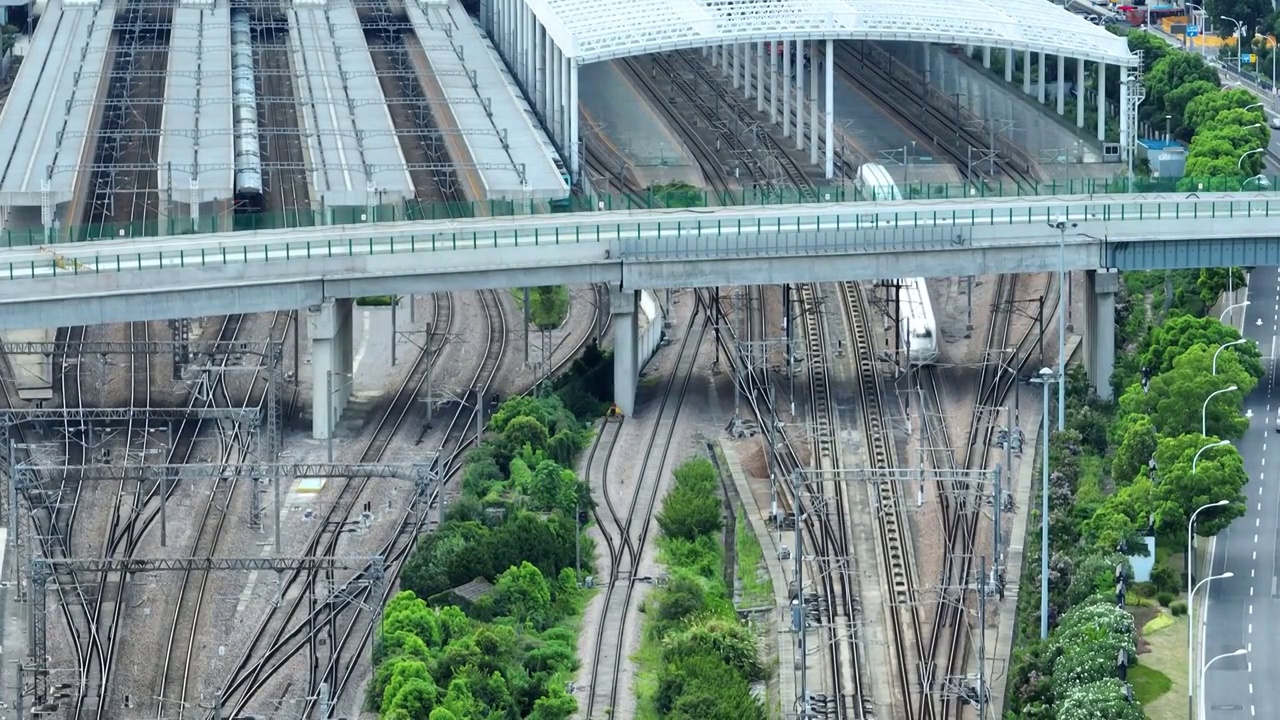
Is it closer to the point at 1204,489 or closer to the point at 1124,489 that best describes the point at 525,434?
the point at 1124,489

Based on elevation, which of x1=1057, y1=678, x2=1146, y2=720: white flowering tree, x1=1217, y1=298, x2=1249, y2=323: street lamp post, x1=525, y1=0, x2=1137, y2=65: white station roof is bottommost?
x1=1217, y1=298, x2=1249, y2=323: street lamp post

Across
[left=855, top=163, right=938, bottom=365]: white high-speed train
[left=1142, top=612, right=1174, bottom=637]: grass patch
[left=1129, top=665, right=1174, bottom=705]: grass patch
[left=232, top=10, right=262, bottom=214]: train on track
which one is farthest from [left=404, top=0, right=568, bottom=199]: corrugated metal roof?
[left=1129, top=665, right=1174, bottom=705]: grass patch

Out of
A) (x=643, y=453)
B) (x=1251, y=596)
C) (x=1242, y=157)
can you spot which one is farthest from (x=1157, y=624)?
(x=1242, y=157)

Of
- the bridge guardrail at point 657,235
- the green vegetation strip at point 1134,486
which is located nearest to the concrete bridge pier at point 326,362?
the bridge guardrail at point 657,235

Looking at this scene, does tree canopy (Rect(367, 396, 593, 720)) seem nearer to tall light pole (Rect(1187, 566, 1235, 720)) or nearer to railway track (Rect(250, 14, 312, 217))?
tall light pole (Rect(1187, 566, 1235, 720))

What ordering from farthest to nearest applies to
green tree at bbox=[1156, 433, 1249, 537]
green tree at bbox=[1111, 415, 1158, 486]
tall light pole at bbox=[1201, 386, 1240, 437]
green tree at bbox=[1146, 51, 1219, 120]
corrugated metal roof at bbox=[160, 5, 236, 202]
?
green tree at bbox=[1146, 51, 1219, 120]
corrugated metal roof at bbox=[160, 5, 236, 202]
tall light pole at bbox=[1201, 386, 1240, 437]
green tree at bbox=[1111, 415, 1158, 486]
green tree at bbox=[1156, 433, 1249, 537]

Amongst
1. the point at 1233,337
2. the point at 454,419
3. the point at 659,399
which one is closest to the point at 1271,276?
the point at 1233,337

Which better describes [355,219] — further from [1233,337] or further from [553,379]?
[1233,337]

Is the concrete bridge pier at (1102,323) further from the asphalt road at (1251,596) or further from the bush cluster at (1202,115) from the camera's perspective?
the bush cluster at (1202,115)
